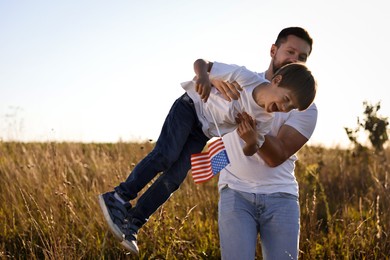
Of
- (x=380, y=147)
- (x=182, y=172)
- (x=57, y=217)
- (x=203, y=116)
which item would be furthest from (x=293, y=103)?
(x=380, y=147)

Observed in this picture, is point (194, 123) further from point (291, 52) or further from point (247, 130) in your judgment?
point (291, 52)

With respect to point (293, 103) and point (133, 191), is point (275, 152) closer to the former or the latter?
point (293, 103)

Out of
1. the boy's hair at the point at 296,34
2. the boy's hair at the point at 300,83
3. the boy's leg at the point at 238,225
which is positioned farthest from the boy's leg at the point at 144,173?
the boy's hair at the point at 296,34

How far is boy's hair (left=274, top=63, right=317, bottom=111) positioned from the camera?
306cm

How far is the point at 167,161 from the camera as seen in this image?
10.9 feet

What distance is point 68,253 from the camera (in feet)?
13.1

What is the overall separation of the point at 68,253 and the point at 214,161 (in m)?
1.44

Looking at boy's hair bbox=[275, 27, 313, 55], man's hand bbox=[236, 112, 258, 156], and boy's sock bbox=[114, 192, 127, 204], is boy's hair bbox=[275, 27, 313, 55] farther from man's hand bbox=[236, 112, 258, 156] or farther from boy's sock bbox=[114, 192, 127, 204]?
boy's sock bbox=[114, 192, 127, 204]

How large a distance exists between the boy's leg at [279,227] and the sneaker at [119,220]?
0.89 metres

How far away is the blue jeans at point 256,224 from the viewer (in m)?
3.40

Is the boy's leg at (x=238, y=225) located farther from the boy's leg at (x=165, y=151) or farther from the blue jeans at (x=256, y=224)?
the boy's leg at (x=165, y=151)

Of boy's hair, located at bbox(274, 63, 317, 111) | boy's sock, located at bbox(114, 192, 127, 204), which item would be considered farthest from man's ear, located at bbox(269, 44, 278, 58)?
boy's sock, located at bbox(114, 192, 127, 204)

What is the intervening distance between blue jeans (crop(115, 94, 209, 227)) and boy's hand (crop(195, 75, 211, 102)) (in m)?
0.23

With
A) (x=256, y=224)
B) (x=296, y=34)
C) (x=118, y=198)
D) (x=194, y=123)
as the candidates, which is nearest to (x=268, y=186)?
(x=256, y=224)
